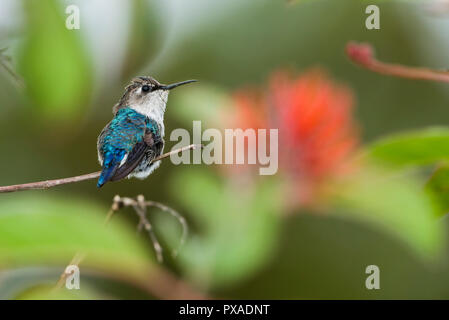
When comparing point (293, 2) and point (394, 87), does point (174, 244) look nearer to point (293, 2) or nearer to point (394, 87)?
A: point (293, 2)

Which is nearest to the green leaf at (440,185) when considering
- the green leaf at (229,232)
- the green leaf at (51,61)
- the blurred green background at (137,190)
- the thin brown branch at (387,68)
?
the blurred green background at (137,190)

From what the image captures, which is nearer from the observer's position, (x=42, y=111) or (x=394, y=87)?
(x=42, y=111)

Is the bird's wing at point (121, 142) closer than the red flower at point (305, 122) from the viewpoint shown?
Yes

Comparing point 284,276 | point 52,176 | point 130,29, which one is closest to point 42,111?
point 130,29

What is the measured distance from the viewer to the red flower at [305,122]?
0.79 metres

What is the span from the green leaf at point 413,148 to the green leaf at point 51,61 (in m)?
0.31

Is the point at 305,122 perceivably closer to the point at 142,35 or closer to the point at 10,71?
the point at 142,35

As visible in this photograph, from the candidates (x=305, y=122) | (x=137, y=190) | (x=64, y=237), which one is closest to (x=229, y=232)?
(x=305, y=122)

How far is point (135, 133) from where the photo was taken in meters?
0.81

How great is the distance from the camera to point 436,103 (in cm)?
364

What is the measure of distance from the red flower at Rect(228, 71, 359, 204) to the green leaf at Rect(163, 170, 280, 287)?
6 centimetres

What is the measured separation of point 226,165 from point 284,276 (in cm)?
215

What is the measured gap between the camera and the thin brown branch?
0.53 metres

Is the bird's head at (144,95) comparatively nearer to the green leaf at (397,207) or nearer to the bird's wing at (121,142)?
the bird's wing at (121,142)
